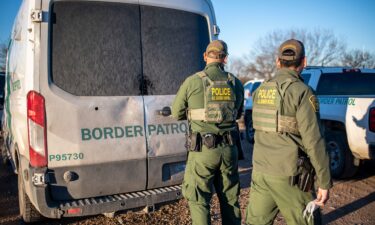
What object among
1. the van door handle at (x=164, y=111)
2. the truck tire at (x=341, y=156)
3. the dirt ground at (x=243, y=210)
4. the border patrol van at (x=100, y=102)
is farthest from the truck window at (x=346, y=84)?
the van door handle at (x=164, y=111)

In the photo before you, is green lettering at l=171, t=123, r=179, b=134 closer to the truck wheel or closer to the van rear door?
the van rear door

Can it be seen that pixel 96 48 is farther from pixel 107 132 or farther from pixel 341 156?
pixel 341 156

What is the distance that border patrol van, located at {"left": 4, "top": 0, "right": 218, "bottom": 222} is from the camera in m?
3.05

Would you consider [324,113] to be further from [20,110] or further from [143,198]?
[20,110]

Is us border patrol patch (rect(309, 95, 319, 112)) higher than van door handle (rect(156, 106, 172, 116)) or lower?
higher

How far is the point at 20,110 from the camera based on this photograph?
138 inches

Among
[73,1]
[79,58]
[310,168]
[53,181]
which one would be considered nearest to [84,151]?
[53,181]

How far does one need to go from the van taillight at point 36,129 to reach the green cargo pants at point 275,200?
1974 millimetres

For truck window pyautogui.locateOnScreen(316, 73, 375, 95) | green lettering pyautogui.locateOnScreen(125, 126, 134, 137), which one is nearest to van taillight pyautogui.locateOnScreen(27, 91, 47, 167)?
green lettering pyautogui.locateOnScreen(125, 126, 134, 137)

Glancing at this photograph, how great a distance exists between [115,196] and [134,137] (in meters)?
0.65

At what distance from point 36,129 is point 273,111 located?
2165 millimetres

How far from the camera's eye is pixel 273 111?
233 cm

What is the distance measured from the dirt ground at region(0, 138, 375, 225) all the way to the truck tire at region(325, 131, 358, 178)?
19 centimetres

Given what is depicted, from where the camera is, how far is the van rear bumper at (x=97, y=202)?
9.98 ft
